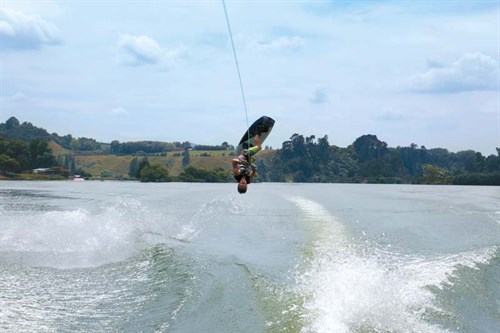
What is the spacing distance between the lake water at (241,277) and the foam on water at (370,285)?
0.04 meters

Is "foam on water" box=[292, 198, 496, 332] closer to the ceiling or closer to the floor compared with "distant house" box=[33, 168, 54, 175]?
closer to the floor

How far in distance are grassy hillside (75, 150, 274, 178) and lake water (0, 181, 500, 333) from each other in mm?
130785

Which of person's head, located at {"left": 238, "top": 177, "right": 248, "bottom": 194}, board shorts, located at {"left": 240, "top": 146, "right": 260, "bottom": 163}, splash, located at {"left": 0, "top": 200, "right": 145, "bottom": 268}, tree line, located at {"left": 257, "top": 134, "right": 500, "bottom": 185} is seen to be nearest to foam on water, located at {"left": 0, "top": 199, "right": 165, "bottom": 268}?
splash, located at {"left": 0, "top": 200, "right": 145, "bottom": 268}

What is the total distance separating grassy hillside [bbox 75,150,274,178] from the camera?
536 feet

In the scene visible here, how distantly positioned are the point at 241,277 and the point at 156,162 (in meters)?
164

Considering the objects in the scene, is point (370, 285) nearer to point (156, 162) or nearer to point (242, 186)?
point (242, 186)

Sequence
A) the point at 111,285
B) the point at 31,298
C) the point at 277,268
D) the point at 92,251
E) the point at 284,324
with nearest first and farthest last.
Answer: the point at 284,324
the point at 31,298
the point at 111,285
the point at 277,268
the point at 92,251

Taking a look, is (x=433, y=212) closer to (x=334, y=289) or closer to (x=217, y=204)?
(x=217, y=204)

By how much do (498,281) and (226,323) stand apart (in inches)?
376

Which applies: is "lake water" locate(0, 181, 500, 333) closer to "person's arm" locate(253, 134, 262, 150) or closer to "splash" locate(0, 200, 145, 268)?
"splash" locate(0, 200, 145, 268)

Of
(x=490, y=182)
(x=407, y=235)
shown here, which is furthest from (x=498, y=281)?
(x=490, y=182)

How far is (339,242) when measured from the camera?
883 inches

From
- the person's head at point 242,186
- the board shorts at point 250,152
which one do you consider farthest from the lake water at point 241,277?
the board shorts at point 250,152

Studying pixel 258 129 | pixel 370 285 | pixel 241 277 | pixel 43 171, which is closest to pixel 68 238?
pixel 241 277
